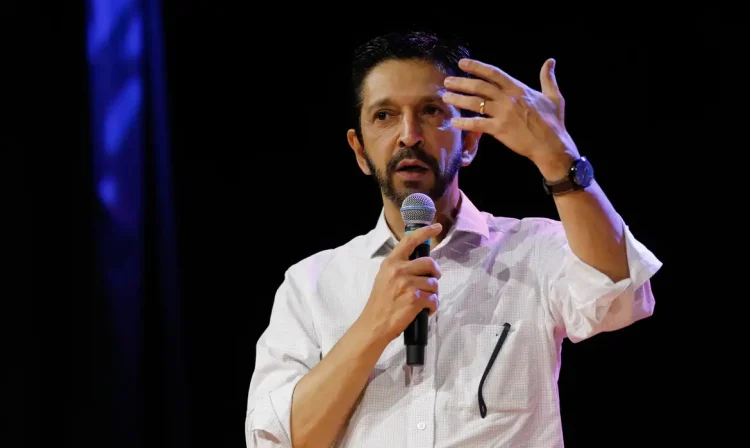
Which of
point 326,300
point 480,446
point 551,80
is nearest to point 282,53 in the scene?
point 326,300

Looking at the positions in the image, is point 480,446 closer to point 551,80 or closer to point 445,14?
point 551,80

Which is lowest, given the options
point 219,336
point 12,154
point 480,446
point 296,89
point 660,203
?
point 480,446

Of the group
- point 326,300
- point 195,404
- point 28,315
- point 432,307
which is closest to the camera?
point 432,307

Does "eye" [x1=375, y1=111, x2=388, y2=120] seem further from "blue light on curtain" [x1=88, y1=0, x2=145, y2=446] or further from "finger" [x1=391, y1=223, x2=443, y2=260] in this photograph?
"blue light on curtain" [x1=88, y1=0, x2=145, y2=446]

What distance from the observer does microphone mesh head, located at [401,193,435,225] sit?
1.75m

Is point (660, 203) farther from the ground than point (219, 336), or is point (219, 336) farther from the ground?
point (660, 203)

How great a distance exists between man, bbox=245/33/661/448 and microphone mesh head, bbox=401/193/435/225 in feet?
0.25

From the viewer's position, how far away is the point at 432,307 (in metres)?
1.65

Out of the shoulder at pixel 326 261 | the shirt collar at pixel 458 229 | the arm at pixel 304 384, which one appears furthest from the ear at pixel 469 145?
the arm at pixel 304 384

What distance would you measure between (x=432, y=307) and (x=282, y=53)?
6.80 ft

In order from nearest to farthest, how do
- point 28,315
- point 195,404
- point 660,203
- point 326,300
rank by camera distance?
1. point 326,300
2. point 660,203
3. point 28,315
4. point 195,404

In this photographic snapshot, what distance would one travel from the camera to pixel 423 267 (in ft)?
5.37

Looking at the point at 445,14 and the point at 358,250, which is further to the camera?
the point at 445,14

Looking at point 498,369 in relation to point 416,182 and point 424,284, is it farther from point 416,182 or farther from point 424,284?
point 416,182
